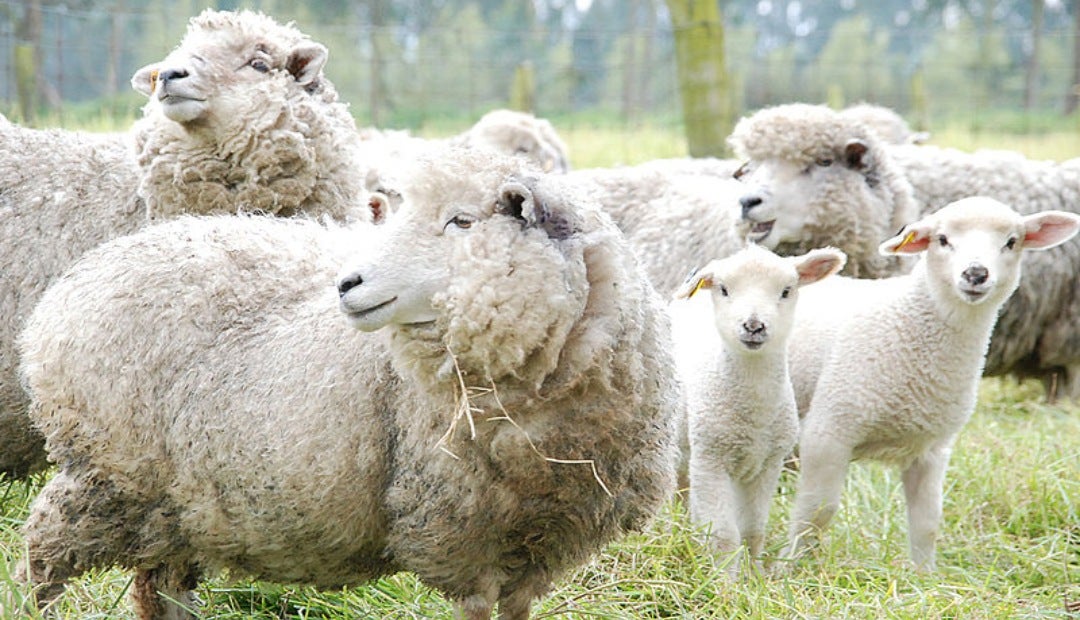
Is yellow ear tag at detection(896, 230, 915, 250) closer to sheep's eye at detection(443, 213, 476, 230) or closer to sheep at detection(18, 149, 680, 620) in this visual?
sheep at detection(18, 149, 680, 620)

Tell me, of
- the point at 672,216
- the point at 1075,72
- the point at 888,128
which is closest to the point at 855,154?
the point at 672,216

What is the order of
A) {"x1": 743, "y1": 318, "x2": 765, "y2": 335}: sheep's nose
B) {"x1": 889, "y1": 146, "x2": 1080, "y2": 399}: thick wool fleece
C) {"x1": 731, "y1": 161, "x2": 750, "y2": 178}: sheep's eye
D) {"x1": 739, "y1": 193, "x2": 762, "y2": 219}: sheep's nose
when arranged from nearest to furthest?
{"x1": 743, "y1": 318, "x2": 765, "y2": 335}: sheep's nose < {"x1": 739, "y1": 193, "x2": 762, "y2": 219}: sheep's nose < {"x1": 731, "y1": 161, "x2": 750, "y2": 178}: sheep's eye < {"x1": 889, "y1": 146, "x2": 1080, "y2": 399}: thick wool fleece

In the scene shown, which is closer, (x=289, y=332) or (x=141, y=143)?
(x=289, y=332)

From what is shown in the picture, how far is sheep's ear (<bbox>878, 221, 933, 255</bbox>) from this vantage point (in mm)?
4102

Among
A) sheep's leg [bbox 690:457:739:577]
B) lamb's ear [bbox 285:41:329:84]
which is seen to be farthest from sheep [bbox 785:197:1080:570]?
lamb's ear [bbox 285:41:329:84]

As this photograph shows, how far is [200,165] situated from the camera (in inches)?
162

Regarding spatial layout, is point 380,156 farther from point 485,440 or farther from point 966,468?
point 485,440

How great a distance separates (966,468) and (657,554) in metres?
1.85

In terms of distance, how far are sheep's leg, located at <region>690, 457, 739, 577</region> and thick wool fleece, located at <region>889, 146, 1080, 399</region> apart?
266 cm

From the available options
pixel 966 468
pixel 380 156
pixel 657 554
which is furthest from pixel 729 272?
pixel 380 156

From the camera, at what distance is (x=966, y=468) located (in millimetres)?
5133

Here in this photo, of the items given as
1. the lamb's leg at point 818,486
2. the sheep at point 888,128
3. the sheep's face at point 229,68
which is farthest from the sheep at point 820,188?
the sheep at point 888,128

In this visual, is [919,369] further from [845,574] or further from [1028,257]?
[1028,257]

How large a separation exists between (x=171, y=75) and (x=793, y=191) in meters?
2.63
